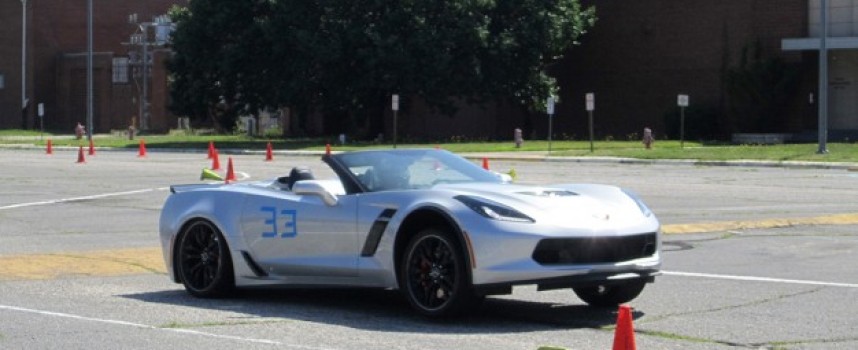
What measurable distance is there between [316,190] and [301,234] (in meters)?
0.41

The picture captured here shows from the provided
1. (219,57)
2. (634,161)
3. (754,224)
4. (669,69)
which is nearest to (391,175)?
(754,224)

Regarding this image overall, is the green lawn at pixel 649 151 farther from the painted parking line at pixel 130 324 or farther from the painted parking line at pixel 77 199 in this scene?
the painted parking line at pixel 130 324

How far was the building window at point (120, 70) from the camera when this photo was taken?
304ft

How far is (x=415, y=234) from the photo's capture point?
1120cm

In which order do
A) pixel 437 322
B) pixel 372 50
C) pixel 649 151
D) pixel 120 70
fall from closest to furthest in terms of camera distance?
pixel 437 322 → pixel 649 151 → pixel 372 50 → pixel 120 70

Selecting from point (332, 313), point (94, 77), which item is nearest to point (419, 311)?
point (332, 313)

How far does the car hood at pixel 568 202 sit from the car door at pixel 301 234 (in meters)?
0.80

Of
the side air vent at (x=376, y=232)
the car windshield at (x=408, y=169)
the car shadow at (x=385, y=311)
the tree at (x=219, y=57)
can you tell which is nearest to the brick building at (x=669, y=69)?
the tree at (x=219, y=57)

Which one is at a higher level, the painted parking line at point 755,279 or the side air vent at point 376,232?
the side air vent at point 376,232

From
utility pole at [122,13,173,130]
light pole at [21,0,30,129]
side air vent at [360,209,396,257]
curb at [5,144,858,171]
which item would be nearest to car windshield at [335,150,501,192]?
side air vent at [360,209,396,257]

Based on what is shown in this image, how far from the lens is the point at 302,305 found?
12227 mm

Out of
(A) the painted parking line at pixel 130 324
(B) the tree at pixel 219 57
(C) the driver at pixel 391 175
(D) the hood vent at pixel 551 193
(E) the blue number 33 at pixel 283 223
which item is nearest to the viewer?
(A) the painted parking line at pixel 130 324

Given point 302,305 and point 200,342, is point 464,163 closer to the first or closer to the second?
point 302,305

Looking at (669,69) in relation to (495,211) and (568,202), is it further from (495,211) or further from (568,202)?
(495,211)
